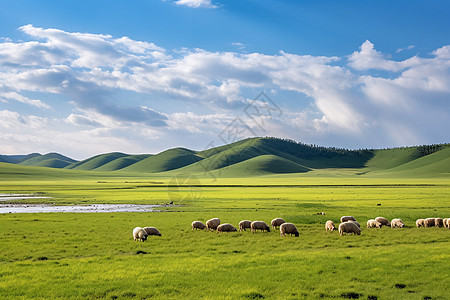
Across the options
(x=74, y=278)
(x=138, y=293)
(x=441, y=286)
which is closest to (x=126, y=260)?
(x=74, y=278)

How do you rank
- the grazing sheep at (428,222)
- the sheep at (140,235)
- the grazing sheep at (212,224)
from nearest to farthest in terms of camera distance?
the sheep at (140,235)
the grazing sheep at (212,224)
the grazing sheep at (428,222)

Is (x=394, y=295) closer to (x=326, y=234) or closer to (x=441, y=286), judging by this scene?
(x=441, y=286)

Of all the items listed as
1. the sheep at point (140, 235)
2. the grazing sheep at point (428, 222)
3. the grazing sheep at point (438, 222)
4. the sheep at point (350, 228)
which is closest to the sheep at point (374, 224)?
the grazing sheep at point (428, 222)

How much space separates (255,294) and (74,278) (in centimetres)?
628

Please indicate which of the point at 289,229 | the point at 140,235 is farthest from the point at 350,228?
the point at 140,235

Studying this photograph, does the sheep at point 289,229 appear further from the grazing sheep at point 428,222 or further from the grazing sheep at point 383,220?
the grazing sheep at point 428,222

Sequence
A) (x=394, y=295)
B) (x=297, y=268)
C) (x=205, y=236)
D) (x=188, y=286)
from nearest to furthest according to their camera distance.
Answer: (x=394, y=295)
(x=188, y=286)
(x=297, y=268)
(x=205, y=236)

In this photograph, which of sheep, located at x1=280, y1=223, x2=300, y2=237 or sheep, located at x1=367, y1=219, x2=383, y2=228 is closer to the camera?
sheep, located at x1=280, y1=223, x2=300, y2=237

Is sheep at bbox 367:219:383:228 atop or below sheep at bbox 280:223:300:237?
below

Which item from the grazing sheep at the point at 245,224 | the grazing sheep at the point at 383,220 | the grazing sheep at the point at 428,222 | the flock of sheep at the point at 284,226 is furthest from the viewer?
the grazing sheep at the point at 383,220

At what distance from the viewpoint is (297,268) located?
548 inches

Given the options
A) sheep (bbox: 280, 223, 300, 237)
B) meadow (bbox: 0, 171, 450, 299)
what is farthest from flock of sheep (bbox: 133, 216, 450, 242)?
meadow (bbox: 0, 171, 450, 299)

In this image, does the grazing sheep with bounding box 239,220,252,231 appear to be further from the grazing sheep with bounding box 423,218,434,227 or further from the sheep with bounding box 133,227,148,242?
the grazing sheep with bounding box 423,218,434,227

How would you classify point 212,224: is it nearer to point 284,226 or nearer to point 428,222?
point 284,226
